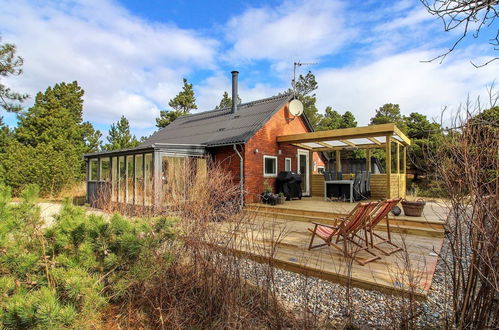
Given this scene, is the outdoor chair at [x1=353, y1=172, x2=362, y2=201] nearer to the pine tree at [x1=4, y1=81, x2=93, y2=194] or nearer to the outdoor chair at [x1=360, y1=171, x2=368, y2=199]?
the outdoor chair at [x1=360, y1=171, x2=368, y2=199]

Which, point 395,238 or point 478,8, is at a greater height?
point 478,8

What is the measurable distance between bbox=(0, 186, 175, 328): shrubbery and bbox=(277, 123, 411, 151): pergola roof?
27.8 feet

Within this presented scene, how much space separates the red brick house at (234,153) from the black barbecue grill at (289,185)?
1.63 feet

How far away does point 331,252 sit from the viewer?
16.6ft

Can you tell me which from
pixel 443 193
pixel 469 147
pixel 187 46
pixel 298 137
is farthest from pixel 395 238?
pixel 187 46

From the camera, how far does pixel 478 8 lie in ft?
6.60

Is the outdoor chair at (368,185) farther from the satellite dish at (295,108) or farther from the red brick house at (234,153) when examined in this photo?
the satellite dish at (295,108)

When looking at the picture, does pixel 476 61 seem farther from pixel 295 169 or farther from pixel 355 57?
pixel 295 169

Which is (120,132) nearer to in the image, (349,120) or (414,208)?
(349,120)

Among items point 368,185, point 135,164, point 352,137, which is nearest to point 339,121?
point 368,185

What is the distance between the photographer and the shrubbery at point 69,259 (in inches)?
69.3

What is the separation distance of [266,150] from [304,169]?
10.7ft

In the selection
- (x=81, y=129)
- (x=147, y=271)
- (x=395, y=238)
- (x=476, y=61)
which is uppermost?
(x=81, y=129)

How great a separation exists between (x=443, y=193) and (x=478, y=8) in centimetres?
144
